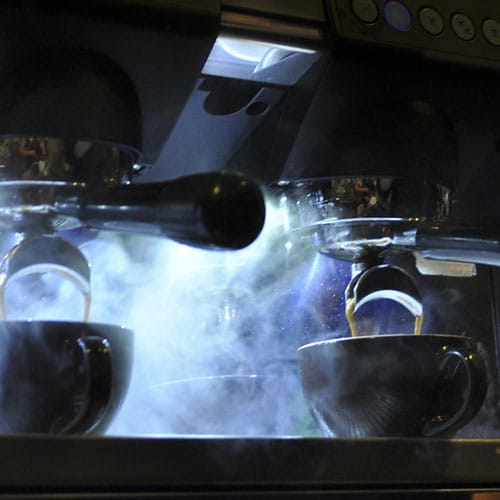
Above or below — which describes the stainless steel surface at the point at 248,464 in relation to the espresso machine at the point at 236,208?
below

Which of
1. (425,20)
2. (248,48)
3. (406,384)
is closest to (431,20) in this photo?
(425,20)

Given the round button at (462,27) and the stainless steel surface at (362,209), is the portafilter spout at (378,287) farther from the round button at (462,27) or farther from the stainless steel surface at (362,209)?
the round button at (462,27)

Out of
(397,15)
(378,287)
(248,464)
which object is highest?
(397,15)

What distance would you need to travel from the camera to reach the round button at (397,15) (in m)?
0.56

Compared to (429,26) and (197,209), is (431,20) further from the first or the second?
(197,209)

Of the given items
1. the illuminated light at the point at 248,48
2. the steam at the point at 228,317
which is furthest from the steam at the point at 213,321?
the illuminated light at the point at 248,48

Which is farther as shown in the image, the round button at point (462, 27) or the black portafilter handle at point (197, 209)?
the round button at point (462, 27)

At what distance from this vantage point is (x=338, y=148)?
602 mm

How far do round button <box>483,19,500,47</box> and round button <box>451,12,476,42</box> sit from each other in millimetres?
12

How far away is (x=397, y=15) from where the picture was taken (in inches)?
22.1

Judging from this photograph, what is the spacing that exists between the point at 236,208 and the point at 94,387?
12cm

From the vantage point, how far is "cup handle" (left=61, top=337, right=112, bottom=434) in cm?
43

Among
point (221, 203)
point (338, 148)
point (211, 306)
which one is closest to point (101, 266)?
point (211, 306)

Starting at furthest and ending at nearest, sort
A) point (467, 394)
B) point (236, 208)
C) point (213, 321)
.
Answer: point (213, 321) < point (467, 394) < point (236, 208)
